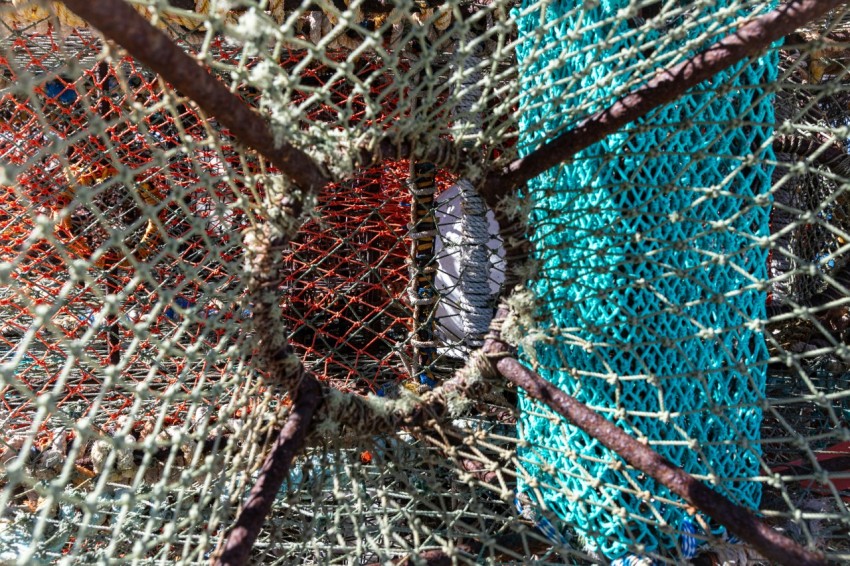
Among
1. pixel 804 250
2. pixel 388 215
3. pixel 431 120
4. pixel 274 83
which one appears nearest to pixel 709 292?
pixel 431 120

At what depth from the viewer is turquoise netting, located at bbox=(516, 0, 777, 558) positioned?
1.58 m

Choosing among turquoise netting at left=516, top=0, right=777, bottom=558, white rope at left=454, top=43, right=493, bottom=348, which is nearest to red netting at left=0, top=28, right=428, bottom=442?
white rope at left=454, top=43, right=493, bottom=348

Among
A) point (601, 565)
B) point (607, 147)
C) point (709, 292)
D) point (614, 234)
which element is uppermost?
point (607, 147)

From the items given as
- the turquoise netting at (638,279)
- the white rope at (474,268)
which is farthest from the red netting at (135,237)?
the turquoise netting at (638,279)

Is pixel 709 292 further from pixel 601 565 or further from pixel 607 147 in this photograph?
pixel 601 565

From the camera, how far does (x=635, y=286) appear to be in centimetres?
153

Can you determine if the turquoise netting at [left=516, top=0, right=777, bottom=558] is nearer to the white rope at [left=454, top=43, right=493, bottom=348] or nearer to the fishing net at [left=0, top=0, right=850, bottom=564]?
the fishing net at [left=0, top=0, right=850, bottom=564]

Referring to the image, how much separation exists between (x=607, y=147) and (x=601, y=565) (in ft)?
3.57

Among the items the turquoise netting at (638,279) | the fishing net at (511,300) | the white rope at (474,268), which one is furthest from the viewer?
the white rope at (474,268)

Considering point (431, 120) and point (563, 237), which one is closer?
point (431, 120)

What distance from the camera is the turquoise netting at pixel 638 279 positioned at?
5.17 ft

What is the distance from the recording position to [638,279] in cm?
158

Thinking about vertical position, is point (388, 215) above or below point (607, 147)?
above

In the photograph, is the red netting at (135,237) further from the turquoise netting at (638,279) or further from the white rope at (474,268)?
the turquoise netting at (638,279)
